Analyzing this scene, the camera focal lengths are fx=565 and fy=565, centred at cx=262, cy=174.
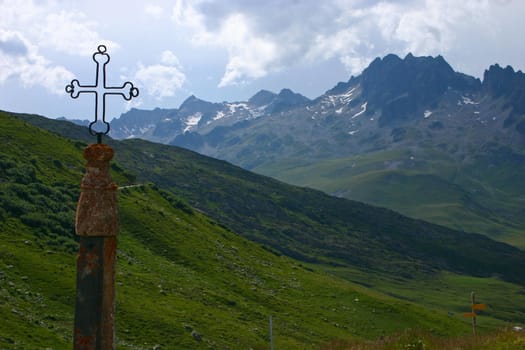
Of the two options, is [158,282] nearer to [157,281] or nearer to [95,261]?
[157,281]

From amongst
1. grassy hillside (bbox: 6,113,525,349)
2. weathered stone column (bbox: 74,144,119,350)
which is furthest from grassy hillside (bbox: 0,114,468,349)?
weathered stone column (bbox: 74,144,119,350)

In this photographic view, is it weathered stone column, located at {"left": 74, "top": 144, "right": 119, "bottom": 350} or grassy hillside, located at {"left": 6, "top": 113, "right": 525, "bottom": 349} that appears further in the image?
grassy hillside, located at {"left": 6, "top": 113, "right": 525, "bottom": 349}

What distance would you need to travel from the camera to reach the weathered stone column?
10281 millimetres

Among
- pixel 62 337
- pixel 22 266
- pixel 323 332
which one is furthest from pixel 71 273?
pixel 323 332

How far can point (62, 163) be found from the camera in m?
90.1

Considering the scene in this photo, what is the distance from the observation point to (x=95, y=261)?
1043 cm

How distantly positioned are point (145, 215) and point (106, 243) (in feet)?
219

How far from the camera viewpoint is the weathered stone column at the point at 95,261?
10281mm

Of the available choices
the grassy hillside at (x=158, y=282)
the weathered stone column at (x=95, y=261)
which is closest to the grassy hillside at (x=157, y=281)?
A: the grassy hillside at (x=158, y=282)

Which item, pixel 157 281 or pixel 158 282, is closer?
pixel 158 282

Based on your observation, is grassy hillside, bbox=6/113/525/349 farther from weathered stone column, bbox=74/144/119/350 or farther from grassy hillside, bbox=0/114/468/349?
weathered stone column, bbox=74/144/119/350

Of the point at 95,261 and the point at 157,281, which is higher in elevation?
the point at 95,261

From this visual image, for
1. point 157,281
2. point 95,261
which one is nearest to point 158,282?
point 157,281

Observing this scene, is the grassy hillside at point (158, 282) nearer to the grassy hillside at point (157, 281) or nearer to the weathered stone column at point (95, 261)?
the grassy hillside at point (157, 281)
